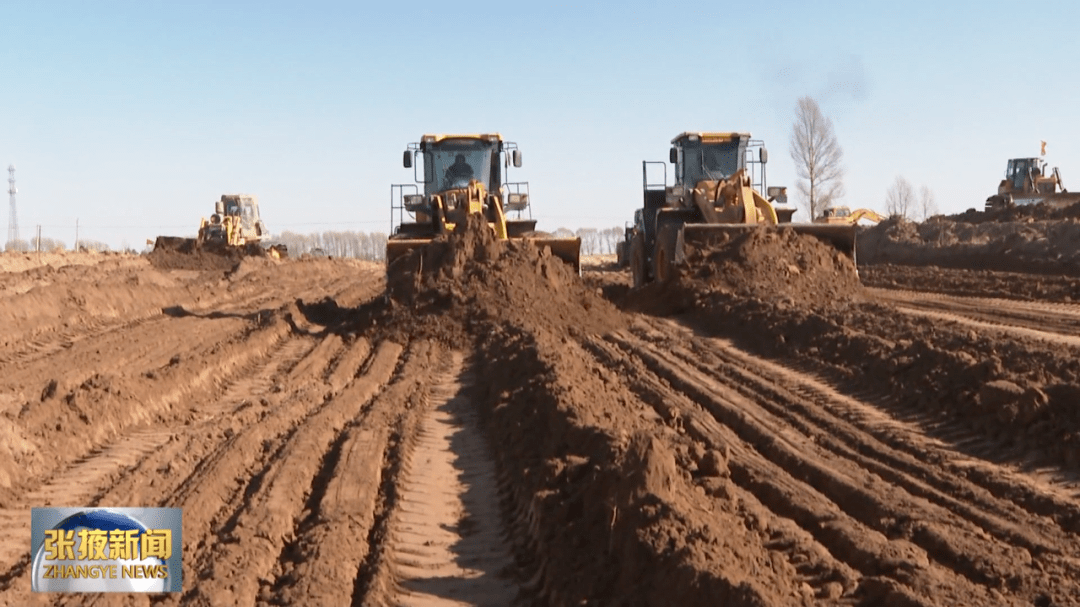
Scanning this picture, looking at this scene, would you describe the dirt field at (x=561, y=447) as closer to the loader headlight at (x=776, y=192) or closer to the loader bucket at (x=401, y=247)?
the loader bucket at (x=401, y=247)

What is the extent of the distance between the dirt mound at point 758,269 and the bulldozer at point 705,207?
0.21m

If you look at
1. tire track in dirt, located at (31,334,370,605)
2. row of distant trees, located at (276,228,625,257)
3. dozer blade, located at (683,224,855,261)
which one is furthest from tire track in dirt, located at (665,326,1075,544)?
row of distant trees, located at (276,228,625,257)

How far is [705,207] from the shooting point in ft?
63.6

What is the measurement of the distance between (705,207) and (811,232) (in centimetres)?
218

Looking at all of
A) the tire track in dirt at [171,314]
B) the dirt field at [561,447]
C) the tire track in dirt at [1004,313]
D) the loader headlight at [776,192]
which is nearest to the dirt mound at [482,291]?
the dirt field at [561,447]

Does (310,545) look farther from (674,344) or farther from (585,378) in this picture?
(674,344)

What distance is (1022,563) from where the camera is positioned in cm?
504

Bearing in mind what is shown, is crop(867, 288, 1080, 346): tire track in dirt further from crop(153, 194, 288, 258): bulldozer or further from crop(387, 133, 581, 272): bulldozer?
crop(153, 194, 288, 258): bulldozer

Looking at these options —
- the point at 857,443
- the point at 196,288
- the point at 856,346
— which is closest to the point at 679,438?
the point at 857,443

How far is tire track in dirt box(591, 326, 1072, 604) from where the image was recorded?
5.11 meters

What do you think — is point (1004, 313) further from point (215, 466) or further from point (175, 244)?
point (175, 244)

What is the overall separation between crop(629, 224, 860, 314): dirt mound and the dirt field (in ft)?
1.42

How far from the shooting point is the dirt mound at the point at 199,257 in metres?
38.6

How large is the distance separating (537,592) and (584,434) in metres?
2.01
